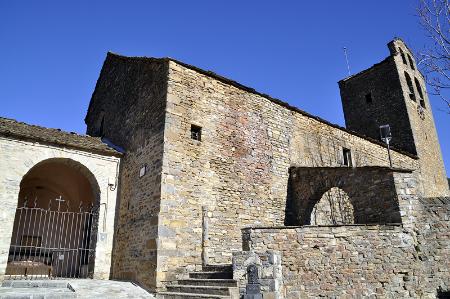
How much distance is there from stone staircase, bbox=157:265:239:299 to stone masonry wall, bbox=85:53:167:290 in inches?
28.7

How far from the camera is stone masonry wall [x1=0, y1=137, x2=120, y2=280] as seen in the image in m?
9.44

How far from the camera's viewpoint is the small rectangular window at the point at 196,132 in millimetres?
10680

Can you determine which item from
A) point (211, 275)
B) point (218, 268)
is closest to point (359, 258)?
point (218, 268)

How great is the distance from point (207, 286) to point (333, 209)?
7716mm

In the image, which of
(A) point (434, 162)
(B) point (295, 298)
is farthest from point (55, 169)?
(A) point (434, 162)

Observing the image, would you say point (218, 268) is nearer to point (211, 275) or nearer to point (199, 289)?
point (211, 275)

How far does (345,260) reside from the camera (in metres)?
8.61

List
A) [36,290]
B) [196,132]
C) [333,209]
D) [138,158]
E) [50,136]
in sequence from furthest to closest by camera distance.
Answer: [333,209], [138,158], [50,136], [196,132], [36,290]

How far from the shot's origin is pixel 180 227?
929 centimetres

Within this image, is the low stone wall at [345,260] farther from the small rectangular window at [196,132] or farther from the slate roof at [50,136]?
Result: the slate roof at [50,136]

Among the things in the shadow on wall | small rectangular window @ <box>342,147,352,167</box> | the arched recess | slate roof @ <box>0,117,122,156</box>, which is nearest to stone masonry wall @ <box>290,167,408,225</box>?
the shadow on wall

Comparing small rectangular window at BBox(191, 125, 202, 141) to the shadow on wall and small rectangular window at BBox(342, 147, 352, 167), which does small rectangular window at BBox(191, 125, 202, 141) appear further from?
small rectangular window at BBox(342, 147, 352, 167)

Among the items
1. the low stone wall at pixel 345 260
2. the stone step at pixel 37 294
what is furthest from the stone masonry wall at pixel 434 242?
the stone step at pixel 37 294

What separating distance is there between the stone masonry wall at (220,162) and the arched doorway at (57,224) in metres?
3.24
